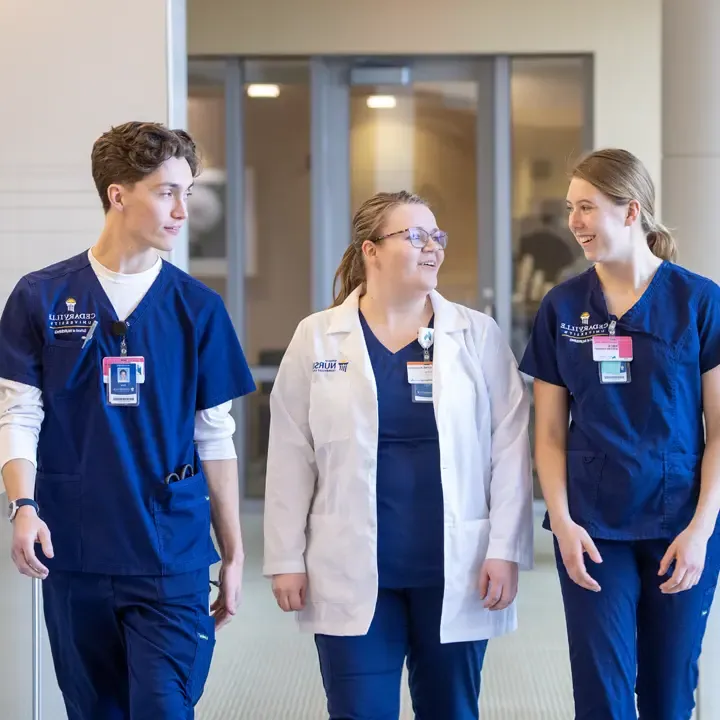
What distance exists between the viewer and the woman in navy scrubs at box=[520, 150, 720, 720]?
93.3 inches

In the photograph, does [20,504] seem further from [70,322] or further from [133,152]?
[133,152]

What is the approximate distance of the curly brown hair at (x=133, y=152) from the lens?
221 centimetres

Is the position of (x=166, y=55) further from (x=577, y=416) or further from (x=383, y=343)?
(x=577, y=416)

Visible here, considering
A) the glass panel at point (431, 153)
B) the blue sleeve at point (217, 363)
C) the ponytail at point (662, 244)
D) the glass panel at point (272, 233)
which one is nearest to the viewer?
the blue sleeve at point (217, 363)

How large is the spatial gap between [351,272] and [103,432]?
0.78 meters

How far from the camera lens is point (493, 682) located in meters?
4.04

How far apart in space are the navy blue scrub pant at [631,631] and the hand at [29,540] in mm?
1105

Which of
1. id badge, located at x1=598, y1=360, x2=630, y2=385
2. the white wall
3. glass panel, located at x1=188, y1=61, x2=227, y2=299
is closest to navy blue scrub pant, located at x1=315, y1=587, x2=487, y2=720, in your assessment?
id badge, located at x1=598, y1=360, x2=630, y2=385

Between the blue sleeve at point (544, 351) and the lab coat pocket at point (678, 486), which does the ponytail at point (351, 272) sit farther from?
the lab coat pocket at point (678, 486)

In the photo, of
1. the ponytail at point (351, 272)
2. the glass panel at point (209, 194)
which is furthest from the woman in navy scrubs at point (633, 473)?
the glass panel at point (209, 194)

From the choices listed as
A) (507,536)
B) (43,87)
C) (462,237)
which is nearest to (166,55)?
(43,87)

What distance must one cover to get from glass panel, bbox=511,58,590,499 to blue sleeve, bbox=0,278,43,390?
5301 mm

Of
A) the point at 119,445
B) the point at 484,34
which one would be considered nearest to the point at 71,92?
the point at 119,445

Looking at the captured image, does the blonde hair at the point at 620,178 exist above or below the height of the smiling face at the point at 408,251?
above
